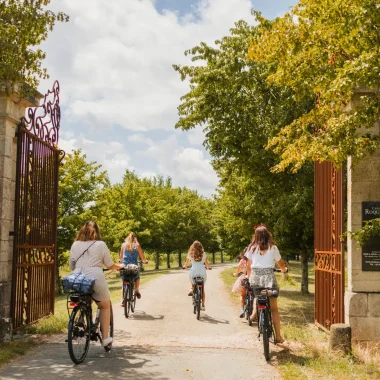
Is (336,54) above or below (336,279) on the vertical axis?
above

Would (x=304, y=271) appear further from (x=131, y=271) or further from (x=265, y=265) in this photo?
(x=265, y=265)

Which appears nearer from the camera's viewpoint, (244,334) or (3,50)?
(3,50)

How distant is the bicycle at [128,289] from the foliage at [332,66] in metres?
5.58

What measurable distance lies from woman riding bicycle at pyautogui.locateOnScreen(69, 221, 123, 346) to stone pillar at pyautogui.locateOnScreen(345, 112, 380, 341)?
3.74 meters

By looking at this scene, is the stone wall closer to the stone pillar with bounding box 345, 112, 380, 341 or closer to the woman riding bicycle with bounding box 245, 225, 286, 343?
the stone pillar with bounding box 345, 112, 380, 341

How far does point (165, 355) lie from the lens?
25.8ft

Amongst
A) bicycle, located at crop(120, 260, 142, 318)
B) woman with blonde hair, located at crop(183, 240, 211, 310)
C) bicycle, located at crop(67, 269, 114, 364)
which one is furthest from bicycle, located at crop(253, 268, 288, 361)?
bicycle, located at crop(120, 260, 142, 318)

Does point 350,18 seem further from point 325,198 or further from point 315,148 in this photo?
point 325,198

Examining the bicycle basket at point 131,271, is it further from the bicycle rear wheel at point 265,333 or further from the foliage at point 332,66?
the bicycle rear wheel at point 265,333

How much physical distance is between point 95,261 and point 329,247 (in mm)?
4363

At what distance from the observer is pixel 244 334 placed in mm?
10078

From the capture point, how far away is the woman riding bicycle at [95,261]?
7.21m

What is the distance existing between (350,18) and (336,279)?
4258mm

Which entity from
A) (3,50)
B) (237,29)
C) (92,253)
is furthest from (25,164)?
(237,29)
